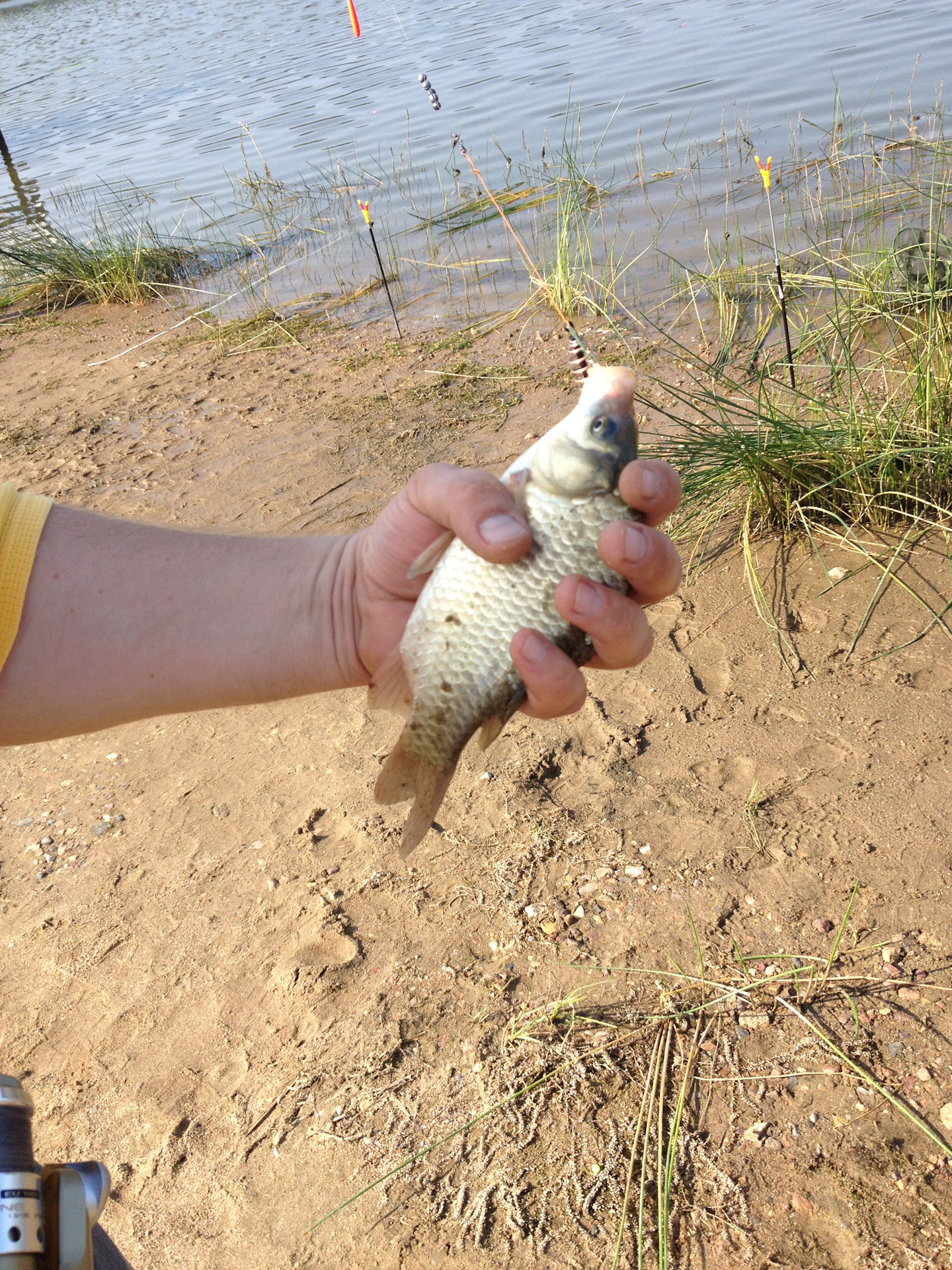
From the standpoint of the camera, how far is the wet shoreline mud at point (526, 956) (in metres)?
2.20

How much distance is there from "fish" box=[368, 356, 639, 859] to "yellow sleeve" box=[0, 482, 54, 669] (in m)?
0.72

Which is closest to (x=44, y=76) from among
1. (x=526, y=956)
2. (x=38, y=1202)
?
(x=526, y=956)

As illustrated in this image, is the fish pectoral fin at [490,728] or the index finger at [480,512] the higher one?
the index finger at [480,512]

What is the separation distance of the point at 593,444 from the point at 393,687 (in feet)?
2.04

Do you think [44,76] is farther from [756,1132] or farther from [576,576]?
[756,1132]

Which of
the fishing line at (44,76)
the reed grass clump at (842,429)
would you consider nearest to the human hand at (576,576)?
the reed grass clump at (842,429)

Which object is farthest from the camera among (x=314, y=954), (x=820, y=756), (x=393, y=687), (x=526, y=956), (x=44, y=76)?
(x=44, y=76)

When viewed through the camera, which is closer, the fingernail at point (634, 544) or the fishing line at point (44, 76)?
the fingernail at point (634, 544)

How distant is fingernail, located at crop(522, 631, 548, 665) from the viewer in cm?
182

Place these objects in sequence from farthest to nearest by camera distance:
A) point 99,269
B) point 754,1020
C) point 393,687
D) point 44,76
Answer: point 44,76, point 99,269, point 754,1020, point 393,687

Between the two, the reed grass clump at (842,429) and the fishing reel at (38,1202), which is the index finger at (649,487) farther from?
the reed grass clump at (842,429)

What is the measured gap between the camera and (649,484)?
5.90ft

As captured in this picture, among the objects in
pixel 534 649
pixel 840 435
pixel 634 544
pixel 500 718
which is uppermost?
pixel 634 544

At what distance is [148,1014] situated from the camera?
2781mm
